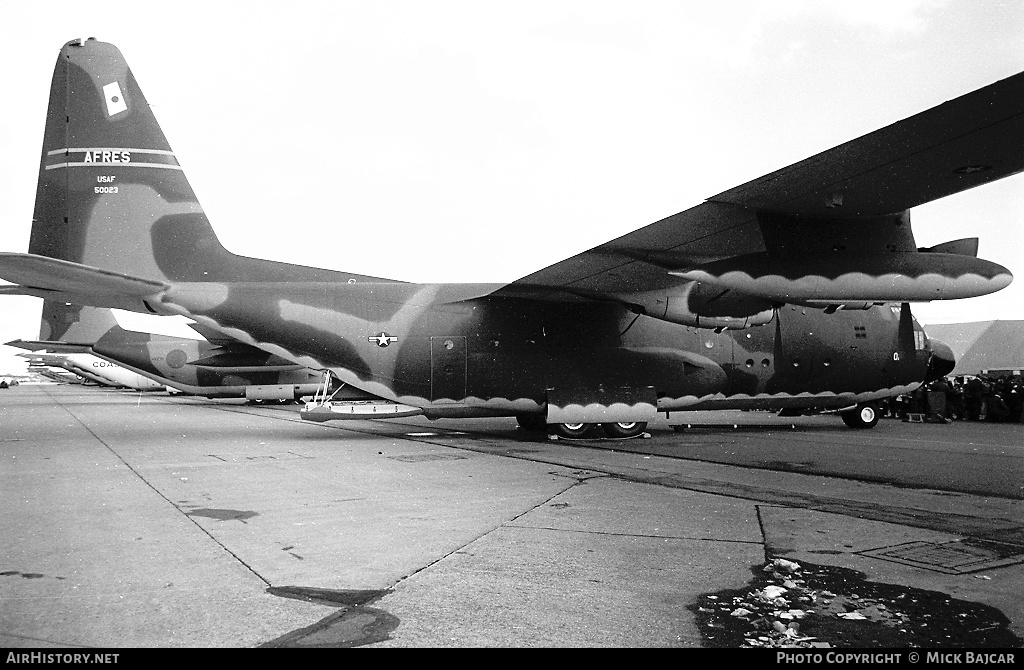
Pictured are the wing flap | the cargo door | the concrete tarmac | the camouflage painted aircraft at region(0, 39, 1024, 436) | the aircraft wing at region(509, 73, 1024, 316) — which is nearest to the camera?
the concrete tarmac

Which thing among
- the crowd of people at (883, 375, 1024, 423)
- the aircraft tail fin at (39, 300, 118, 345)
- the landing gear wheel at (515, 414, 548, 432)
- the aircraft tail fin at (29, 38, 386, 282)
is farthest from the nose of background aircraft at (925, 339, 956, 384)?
the aircraft tail fin at (39, 300, 118, 345)

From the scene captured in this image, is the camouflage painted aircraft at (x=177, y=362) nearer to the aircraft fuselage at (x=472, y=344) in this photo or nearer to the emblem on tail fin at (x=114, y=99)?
the emblem on tail fin at (x=114, y=99)

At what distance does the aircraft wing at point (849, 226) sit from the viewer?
748cm

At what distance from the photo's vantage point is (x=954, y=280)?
9852 mm

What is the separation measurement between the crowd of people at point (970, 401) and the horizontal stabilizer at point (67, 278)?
62.5 ft

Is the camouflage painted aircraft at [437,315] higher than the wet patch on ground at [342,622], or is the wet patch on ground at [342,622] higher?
the camouflage painted aircraft at [437,315]

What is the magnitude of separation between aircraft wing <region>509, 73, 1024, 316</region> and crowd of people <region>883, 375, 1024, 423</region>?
11.6 m

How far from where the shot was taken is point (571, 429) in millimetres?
14477

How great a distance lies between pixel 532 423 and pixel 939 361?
931 centimetres

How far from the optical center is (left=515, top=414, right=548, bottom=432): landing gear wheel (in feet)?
52.6

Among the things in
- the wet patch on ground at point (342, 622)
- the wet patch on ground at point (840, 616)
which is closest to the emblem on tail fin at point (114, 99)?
the wet patch on ground at point (342, 622)

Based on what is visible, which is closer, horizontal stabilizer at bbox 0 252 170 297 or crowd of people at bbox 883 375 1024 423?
horizontal stabilizer at bbox 0 252 170 297

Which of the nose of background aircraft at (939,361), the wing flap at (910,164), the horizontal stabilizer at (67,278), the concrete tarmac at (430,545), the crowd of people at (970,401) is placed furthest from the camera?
the crowd of people at (970,401)

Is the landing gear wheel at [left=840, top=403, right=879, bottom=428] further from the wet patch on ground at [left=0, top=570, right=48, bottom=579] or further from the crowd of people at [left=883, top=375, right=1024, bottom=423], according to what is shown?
the wet patch on ground at [left=0, top=570, right=48, bottom=579]
